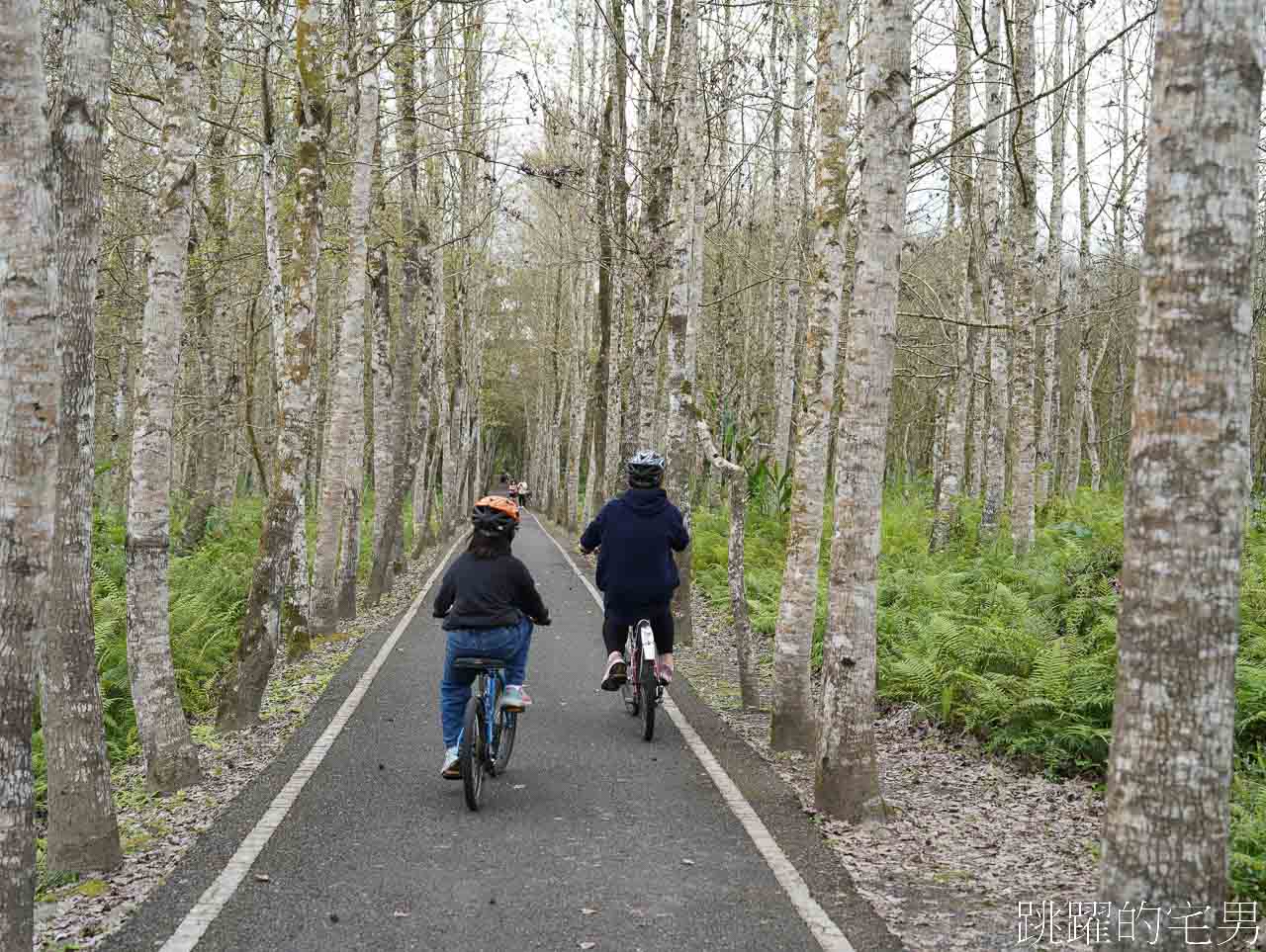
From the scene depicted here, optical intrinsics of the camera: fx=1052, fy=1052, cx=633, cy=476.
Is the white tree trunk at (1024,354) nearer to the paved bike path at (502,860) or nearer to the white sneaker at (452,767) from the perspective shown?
the paved bike path at (502,860)

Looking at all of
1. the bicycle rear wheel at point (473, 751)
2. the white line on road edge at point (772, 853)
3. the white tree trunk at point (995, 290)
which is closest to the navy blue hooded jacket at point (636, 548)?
the white line on road edge at point (772, 853)

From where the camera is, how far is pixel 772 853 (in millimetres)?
6176

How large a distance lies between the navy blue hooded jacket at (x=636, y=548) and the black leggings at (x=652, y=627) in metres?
0.06

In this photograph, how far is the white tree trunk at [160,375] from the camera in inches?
291

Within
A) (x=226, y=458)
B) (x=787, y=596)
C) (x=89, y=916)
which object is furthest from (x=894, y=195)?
(x=226, y=458)

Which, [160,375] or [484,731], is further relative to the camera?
[160,375]

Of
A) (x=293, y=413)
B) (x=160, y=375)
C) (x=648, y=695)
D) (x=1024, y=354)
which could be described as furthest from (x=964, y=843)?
(x=1024, y=354)

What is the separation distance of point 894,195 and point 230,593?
501 inches

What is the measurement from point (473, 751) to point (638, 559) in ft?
9.26

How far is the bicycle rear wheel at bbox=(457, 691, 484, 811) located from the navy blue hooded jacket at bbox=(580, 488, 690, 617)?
2.36 m

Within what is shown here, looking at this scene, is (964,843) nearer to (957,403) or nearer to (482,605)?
(482,605)

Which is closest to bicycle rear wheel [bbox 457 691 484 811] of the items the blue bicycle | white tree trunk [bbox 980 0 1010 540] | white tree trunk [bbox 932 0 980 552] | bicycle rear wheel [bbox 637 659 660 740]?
the blue bicycle

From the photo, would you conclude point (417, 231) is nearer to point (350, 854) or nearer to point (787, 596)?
point (787, 596)

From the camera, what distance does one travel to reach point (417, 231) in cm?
1877
